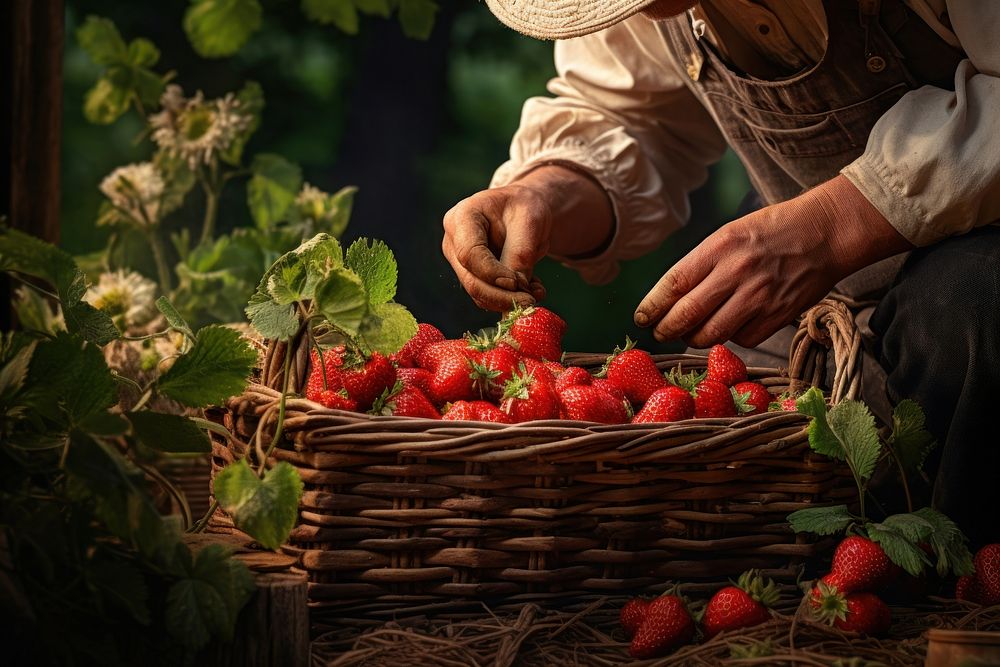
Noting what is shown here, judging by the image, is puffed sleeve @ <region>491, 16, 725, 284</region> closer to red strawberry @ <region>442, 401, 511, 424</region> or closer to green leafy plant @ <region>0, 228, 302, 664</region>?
red strawberry @ <region>442, 401, 511, 424</region>

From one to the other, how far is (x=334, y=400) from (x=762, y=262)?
0.53 m

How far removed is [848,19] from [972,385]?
49 cm

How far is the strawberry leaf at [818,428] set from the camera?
1.03 meters

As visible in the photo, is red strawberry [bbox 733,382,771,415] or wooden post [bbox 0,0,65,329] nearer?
red strawberry [bbox 733,382,771,415]

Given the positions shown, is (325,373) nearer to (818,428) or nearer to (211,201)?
(818,428)

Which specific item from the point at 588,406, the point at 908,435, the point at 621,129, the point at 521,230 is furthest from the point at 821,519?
the point at 621,129

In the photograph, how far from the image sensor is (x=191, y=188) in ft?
8.09

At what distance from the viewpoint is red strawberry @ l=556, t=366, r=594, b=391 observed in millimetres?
1182

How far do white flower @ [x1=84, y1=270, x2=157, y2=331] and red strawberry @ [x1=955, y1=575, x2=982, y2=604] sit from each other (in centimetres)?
149

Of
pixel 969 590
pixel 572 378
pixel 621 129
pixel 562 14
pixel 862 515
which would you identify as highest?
pixel 562 14

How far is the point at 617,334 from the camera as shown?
2801 millimetres

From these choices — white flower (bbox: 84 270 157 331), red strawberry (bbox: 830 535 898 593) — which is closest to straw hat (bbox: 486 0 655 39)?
red strawberry (bbox: 830 535 898 593)

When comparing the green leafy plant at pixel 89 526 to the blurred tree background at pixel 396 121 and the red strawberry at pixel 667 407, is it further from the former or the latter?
the blurred tree background at pixel 396 121

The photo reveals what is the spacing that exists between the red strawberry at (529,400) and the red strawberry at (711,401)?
0.56 feet
